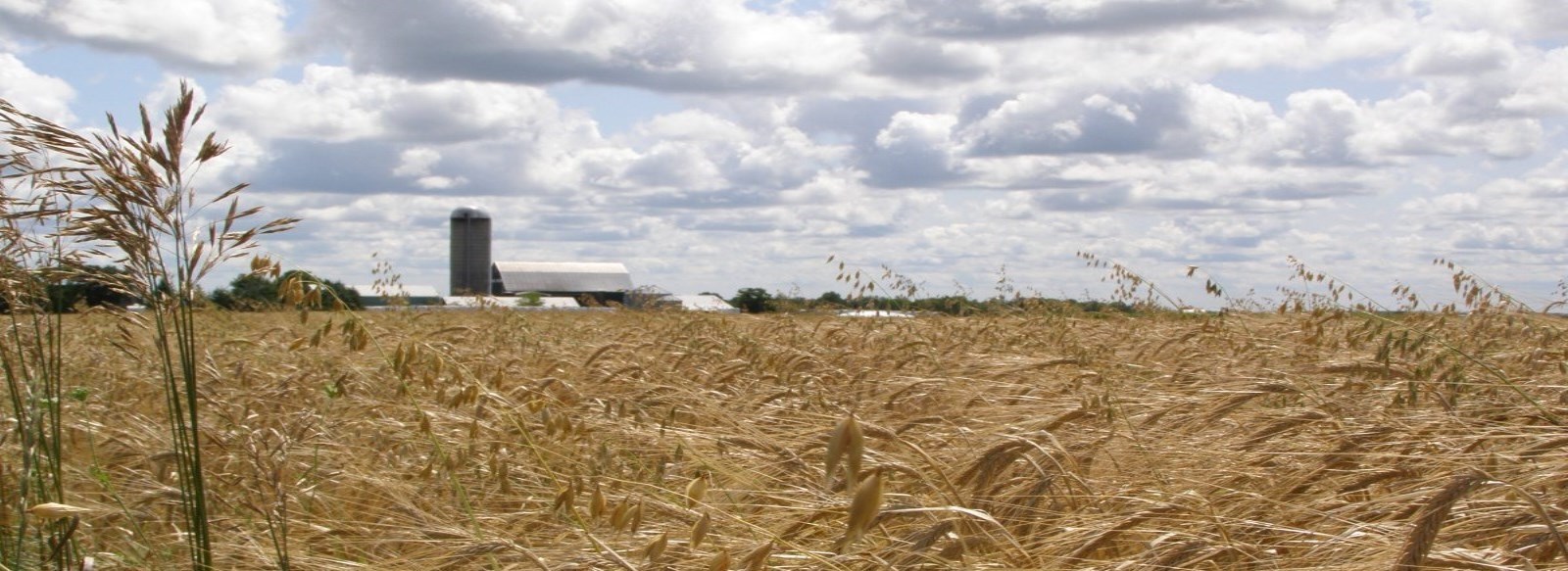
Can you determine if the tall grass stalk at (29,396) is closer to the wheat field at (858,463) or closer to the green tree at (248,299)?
the wheat field at (858,463)

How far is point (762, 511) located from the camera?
3.24m

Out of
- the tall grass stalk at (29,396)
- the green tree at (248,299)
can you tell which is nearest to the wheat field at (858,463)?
the tall grass stalk at (29,396)

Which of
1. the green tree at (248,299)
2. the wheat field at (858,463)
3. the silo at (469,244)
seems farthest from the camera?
the silo at (469,244)

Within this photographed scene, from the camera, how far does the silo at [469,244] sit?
6197cm

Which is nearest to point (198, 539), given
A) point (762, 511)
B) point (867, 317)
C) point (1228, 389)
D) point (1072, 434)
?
point (762, 511)

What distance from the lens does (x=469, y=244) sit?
205ft

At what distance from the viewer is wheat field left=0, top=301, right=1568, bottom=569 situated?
7.54 ft

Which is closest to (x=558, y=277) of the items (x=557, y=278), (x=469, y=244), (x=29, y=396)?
(x=557, y=278)

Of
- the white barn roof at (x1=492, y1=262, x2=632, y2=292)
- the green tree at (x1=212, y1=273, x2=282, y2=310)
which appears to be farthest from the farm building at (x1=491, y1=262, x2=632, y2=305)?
the green tree at (x1=212, y1=273, x2=282, y2=310)

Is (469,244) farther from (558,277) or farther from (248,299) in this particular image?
(248,299)

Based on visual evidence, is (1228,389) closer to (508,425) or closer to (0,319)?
(508,425)

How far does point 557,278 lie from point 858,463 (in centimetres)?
7051

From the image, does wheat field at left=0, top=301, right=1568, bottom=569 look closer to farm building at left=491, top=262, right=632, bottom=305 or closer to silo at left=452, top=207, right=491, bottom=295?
silo at left=452, top=207, right=491, bottom=295

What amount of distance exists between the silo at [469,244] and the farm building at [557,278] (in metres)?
→ 4.56
